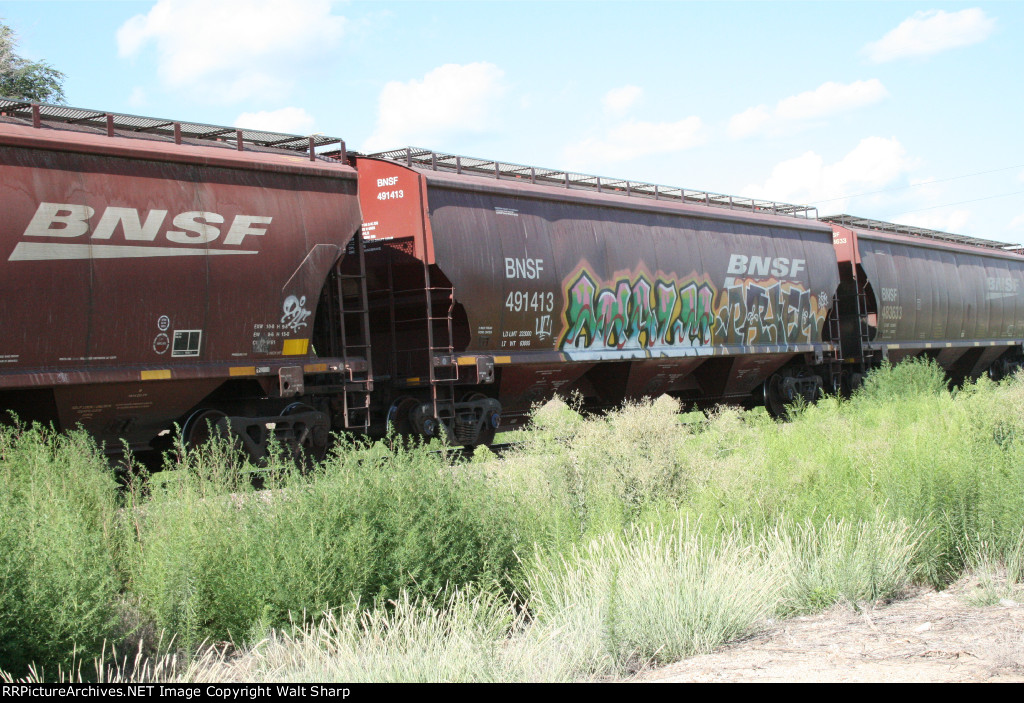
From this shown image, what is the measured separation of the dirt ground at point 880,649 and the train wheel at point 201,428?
6.90 m

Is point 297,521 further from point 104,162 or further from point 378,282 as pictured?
point 378,282

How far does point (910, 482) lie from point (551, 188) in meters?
8.93

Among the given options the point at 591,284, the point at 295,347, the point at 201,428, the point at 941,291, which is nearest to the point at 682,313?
the point at 591,284

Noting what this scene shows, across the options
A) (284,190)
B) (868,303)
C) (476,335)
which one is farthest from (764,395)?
(284,190)

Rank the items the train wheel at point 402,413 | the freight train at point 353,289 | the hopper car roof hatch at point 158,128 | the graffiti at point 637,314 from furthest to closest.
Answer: the graffiti at point 637,314 < the train wheel at point 402,413 < the hopper car roof hatch at point 158,128 < the freight train at point 353,289

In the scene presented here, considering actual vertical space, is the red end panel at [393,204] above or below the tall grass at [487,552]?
above

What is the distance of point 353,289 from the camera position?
482 inches

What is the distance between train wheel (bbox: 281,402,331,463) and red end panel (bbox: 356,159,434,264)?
2672 mm

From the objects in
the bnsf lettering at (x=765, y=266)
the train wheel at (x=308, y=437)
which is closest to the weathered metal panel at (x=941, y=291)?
the bnsf lettering at (x=765, y=266)

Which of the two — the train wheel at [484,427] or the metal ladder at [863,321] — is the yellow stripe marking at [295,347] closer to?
the train wheel at [484,427]

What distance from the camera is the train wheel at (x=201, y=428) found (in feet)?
33.5

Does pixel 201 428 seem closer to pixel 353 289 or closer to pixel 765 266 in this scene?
pixel 353 289

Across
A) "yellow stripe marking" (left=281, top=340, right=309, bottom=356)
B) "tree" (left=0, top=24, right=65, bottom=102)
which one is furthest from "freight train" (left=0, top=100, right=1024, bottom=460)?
"tree" (left=0, top=24, right=65, bottom=102)

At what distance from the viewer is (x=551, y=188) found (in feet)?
48.9
